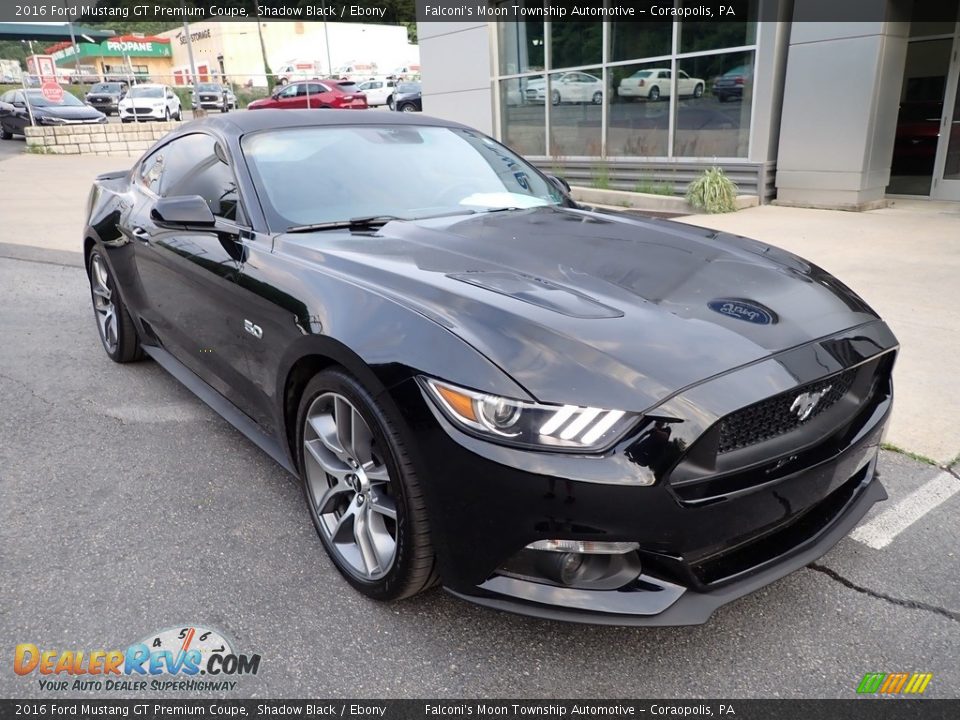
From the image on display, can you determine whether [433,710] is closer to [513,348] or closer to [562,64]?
[513,348]

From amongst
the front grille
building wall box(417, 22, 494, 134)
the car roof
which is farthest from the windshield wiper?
building wall box(417, 22, 494, 134)

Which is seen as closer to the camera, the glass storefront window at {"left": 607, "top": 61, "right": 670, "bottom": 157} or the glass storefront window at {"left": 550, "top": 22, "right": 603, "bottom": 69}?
the glass storefront window at {"left": 607, "top": 61, "right": 670, "bottom": 157}

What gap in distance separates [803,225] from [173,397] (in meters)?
7.42

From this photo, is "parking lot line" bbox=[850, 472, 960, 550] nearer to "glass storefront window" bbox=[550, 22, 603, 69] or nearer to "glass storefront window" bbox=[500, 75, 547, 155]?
"glass storefront window" bbox=[550, 22, 603, 69]

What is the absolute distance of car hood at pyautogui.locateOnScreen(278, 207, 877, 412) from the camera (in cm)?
193

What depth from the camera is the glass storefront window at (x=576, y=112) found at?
1240 cm

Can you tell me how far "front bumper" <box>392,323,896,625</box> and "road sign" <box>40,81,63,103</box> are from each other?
2579 cm

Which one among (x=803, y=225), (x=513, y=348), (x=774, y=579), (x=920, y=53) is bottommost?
(x=803, y=225)

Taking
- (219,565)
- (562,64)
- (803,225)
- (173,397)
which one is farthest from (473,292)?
(562,64)

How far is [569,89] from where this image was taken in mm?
12758

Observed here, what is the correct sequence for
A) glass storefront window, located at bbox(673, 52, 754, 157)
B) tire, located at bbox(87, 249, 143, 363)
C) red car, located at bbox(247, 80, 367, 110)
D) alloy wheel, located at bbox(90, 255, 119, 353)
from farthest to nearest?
red car, located at bbox(247, 80, 367, 110), glass storefront window, located at bbox(673, 52, 754, 157), alloy wheel, located at bbox(90, 255, 119, 353), tire, located at bbox(87, 249, 143, 363)

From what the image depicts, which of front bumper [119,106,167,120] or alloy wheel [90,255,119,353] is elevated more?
front bumper [119,106,167,120]

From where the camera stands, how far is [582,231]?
3084 mm

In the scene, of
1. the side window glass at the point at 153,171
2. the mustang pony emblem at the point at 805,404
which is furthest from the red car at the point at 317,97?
the mustang pony emblem at the point at 805,404
